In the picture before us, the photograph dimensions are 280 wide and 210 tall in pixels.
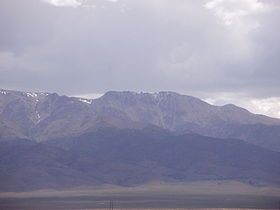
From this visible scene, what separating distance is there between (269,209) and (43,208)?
5409cm

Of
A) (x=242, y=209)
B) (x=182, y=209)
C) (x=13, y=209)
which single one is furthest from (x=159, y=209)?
(x=13, y=209)

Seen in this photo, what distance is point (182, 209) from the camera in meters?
160

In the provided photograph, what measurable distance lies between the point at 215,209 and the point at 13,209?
47381mm

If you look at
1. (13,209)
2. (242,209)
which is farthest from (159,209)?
(13,209)

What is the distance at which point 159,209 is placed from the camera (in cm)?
16062

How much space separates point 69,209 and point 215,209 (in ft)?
113

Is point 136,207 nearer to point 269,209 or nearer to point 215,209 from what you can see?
point 215,209

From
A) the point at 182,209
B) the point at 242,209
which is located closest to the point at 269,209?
the point at 242,209

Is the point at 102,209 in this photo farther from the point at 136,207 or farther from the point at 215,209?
the point at 215,209

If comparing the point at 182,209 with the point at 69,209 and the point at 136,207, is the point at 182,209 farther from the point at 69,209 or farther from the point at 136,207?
the point at 69,209

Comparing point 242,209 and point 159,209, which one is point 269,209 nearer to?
point 242,209

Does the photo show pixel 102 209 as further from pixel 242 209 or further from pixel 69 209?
pixel 242 209

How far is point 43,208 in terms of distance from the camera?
546 ft

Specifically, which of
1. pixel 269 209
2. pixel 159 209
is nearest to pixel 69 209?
pixel 159 209
